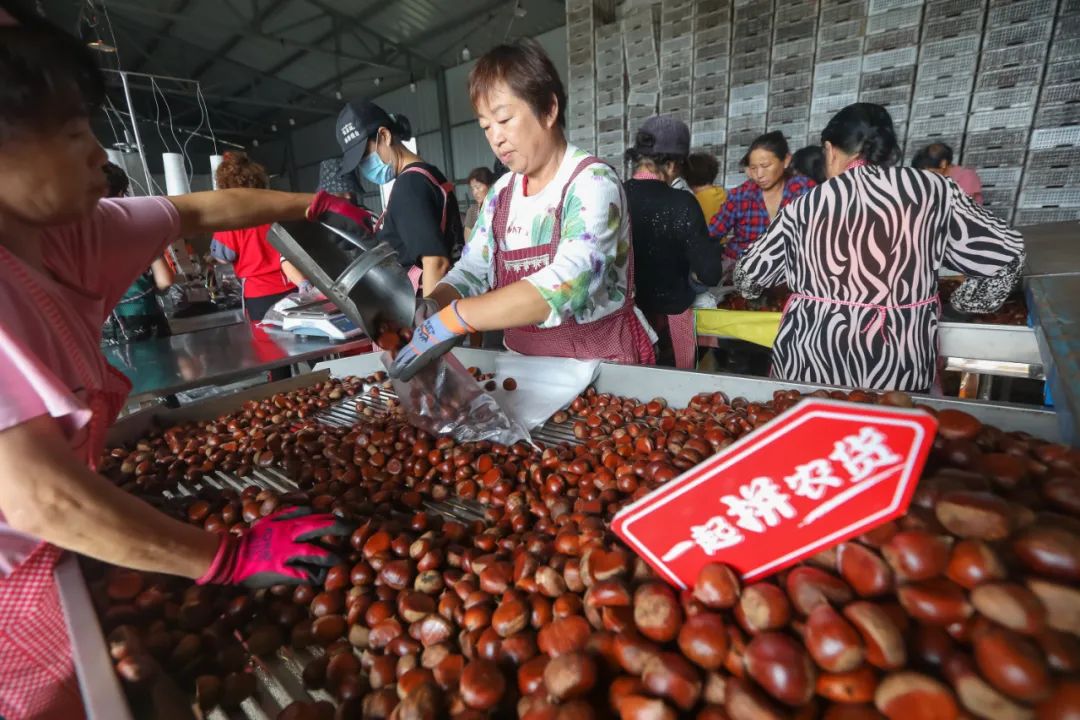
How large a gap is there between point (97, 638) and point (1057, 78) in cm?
630

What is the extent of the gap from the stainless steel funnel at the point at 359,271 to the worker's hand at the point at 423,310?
0.07 ft

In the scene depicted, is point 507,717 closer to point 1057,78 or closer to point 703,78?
point 1057,78

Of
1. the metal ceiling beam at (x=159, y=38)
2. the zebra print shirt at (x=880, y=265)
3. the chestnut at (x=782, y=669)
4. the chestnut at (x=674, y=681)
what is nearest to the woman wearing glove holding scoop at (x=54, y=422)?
the chestnut at (x=674, y=681)

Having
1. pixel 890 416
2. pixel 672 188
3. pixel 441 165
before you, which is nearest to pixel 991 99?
pixel 672 188

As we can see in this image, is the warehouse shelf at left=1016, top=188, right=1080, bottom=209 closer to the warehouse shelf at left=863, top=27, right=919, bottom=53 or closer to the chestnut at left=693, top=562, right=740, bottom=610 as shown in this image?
the warehouse shelf at left=863, top=27, right=919, bottom=53

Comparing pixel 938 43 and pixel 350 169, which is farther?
pixel 938 43

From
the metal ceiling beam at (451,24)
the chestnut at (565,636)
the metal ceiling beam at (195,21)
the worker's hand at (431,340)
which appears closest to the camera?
the chestnut at (565,636)

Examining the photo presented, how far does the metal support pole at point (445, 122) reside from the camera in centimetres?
1157

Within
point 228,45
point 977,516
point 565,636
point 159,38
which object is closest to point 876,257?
point 977,516

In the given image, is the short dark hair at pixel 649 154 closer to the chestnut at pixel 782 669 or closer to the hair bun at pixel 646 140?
the hair bun at pixel 646 140

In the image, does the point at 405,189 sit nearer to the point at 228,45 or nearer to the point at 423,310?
the point at 423,310

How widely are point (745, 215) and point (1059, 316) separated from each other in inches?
84.6

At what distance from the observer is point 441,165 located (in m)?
12.8

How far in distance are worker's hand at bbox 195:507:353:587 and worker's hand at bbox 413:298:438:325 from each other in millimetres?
729
